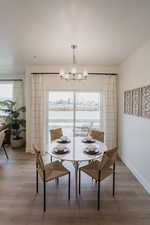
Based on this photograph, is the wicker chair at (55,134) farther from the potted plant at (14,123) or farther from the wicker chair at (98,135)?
the potted plant at (14,123)

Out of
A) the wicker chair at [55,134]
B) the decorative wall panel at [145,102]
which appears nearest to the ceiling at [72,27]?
the decorative wall panel at [145,102]

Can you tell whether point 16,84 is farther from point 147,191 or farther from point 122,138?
point 147,191

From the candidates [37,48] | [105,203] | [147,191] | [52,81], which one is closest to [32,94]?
[52,81]

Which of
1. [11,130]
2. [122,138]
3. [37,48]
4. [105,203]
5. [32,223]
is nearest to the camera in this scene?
[32,223]

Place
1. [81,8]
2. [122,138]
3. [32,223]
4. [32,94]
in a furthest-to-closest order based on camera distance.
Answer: [32,94] < [122,138] < [32,223] < [81,8]

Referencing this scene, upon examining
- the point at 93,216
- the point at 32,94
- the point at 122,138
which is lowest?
the point at 93,216

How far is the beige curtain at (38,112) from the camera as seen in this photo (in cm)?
443

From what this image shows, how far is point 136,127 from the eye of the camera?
10.6ft

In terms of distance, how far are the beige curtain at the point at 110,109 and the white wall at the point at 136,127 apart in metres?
0.20

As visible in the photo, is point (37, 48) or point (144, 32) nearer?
point (144, 32)

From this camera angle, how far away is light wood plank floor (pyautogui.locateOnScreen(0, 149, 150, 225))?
2.05 metres

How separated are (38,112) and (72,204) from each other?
108 inches

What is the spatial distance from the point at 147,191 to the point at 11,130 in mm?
4460

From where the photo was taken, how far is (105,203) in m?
2.38
